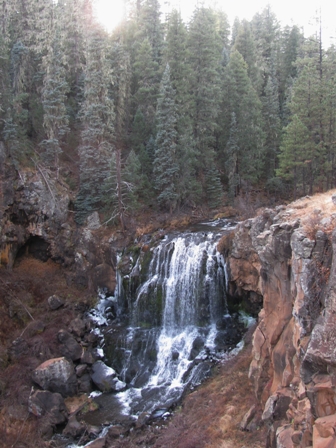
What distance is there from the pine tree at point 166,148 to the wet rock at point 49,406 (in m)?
14.7

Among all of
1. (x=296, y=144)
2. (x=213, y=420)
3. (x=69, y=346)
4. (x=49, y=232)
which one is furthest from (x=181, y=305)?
(x=296, y=144)

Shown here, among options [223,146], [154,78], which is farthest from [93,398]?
[154,78]

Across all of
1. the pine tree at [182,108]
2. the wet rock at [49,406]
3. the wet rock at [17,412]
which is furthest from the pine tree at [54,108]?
the wet rock at [17,412]

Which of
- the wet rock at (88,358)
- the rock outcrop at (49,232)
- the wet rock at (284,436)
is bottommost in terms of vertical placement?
the wet rock at (88,358)

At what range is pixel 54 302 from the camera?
71.8 feet

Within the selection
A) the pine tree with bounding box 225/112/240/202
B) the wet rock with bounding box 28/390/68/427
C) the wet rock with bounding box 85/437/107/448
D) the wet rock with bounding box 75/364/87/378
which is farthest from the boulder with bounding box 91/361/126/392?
the pine tree with bounding box 225/112/240/202

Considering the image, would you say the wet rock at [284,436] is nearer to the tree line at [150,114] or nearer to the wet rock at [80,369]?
the wet rock at [80,369]

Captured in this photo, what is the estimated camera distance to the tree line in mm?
25891

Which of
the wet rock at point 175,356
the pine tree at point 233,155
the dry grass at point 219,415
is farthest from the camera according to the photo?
the pine tree at point 233,155

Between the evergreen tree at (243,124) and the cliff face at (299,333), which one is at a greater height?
the evergreen tree at (243,124)

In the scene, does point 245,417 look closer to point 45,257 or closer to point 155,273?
point 155,273

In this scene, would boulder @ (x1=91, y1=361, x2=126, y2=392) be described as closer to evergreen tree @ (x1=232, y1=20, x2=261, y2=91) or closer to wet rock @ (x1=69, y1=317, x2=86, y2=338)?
wet rock @ (x1=69, y1=317, x2=86, y2=338)

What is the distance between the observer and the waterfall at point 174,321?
16766 millimetres

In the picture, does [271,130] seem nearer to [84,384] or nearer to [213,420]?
[84,384]
